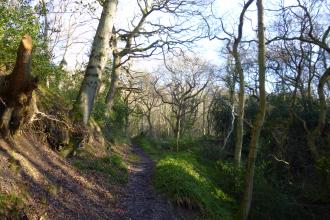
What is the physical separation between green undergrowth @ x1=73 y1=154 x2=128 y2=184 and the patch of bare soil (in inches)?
23.1

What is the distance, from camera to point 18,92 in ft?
23.1

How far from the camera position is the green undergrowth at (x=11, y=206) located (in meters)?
5.33

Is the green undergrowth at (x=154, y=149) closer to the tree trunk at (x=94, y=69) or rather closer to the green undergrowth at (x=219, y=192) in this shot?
the green undergrowth at (x=219, y=192)

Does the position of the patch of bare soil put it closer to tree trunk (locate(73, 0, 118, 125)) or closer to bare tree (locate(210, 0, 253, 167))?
tree trunk (locate(73, 0, 118, 125))

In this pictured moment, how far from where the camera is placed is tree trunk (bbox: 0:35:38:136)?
648 centimetres

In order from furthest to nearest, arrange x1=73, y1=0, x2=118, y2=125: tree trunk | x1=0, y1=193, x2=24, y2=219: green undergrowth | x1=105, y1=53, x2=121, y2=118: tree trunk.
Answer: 1. x1=105, y1=53, x2=121, y2=118: tree trunk
2. x1=73, y1=0, x2=118, y2=125: tree trunk
3. x1=0, y1=193, x2=24, y2=219: green undergrowth

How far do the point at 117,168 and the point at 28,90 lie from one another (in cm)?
601

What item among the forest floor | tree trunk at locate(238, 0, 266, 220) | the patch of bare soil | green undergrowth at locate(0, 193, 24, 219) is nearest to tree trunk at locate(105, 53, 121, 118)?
tree trunk at locate(238, 0, 266, 220)

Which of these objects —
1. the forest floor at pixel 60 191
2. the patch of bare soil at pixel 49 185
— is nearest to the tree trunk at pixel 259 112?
the forest floor at pixel 60 191

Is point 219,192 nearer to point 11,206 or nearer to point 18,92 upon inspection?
point 18,92

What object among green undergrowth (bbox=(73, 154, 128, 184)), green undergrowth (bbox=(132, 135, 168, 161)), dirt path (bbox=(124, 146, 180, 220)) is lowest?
dirt path (bbox=(124, 146, 180, 220))

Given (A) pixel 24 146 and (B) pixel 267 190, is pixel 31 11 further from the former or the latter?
(B) pixel 267 190

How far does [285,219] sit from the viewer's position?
14133 millimetres

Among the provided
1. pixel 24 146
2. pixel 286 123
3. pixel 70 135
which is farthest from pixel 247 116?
pixel 24 146
